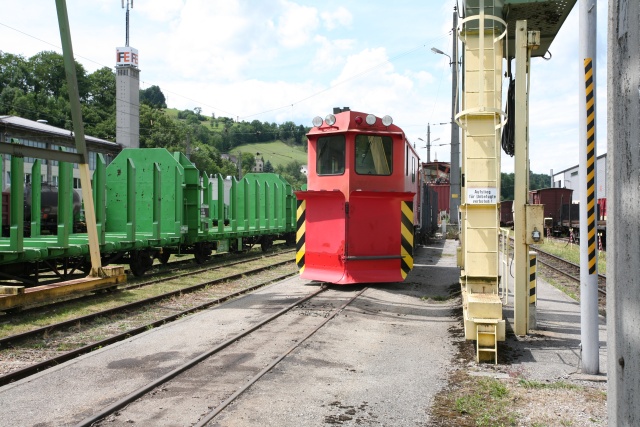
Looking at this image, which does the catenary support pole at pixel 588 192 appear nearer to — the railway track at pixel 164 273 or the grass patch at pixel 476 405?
the grass patch at pixel 476 405

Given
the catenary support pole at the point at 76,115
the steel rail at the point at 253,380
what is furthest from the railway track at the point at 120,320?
the steel rail at the point at 253,380

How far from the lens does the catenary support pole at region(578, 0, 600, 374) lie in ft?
17.9

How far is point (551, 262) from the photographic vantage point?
61.3ft

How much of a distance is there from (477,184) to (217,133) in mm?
110557

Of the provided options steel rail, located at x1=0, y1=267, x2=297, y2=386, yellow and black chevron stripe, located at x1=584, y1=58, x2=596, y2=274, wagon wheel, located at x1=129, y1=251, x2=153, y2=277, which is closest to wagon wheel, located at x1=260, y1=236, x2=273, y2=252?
wagon wheel, located at x1=129, y1=251, x2=153, y2=277

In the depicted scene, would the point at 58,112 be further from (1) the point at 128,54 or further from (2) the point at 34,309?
(2) the point at 34,309

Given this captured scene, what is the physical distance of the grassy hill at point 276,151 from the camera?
355ft

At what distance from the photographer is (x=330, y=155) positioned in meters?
11.7

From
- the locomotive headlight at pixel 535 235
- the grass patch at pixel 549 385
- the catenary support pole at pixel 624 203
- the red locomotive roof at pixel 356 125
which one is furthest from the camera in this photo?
the red locomotive roof at pixel 356 125

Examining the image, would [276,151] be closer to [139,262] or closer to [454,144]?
[454,144]

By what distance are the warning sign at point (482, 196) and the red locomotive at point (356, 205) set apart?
4.15 meters

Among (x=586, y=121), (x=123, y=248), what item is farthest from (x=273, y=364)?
(x=123, y=248)

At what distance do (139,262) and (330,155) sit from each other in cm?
536

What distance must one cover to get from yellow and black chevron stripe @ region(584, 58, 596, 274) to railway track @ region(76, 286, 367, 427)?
340cm
